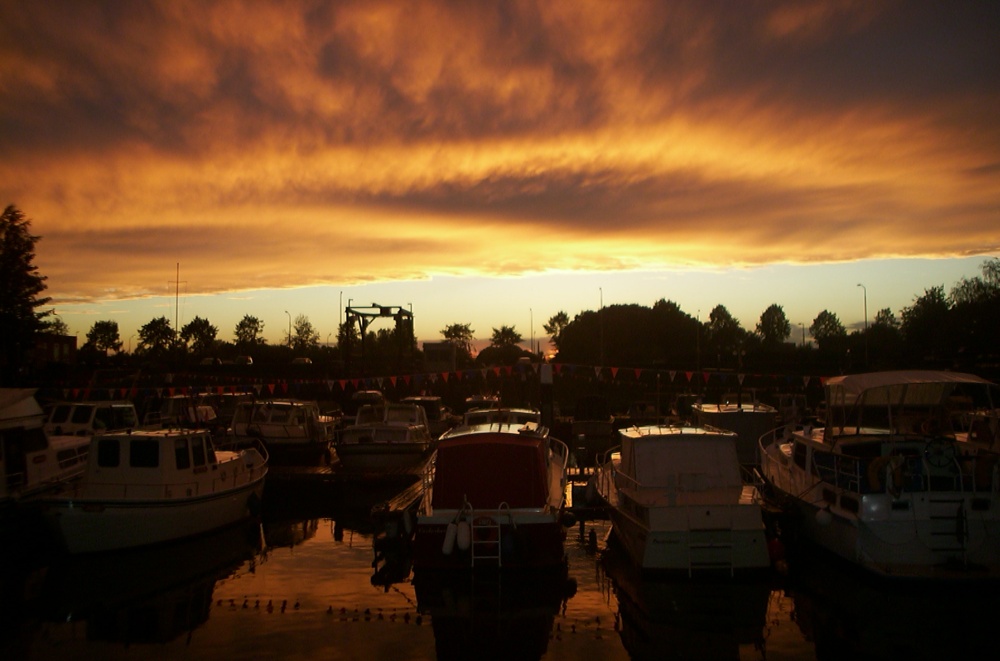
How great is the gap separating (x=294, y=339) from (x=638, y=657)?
456ft

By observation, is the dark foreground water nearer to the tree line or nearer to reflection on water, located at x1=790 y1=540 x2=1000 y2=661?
reflection on water, located at x1=790 y1=540 x2=1000 y2=661

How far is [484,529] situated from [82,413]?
1933cm

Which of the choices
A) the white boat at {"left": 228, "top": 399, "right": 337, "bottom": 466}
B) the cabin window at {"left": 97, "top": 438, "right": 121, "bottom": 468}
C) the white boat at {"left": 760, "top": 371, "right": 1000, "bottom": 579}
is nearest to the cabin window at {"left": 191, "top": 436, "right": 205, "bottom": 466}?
the cabin window at {"left": 97, "top": 438, "right": 121, "bottom": 468}

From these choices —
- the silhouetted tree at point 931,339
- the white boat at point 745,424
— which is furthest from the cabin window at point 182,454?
the silhouetted tree at point 931,339

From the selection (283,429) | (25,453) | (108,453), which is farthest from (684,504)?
(283,429)

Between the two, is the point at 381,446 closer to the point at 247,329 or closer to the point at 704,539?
the point at 704,539

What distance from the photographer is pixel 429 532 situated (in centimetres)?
1727

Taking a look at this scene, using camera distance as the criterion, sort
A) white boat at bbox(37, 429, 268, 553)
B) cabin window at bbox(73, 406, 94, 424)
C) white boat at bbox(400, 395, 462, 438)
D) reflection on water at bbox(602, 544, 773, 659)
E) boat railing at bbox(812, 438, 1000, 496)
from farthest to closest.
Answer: white boat at bbox(400, 395, 462, 438)
cabin window at bbox(73, 406, 94, 424)
white boat at bbox(37, 429, 268, 553)
boat railing at bbox(812, 438, 1000, 496)
reflection on water at bbox(602, 544, 773, 659)

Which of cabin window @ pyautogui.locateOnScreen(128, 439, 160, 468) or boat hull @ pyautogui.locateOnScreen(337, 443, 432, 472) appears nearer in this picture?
cabin window @ pyautogui.locateOnScreen(128, 439, 160, 468)

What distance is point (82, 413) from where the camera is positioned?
29.7 m

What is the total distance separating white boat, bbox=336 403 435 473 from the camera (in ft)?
100

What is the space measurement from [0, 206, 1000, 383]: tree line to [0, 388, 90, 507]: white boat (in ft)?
80.6

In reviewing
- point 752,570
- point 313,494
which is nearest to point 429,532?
point 752,570

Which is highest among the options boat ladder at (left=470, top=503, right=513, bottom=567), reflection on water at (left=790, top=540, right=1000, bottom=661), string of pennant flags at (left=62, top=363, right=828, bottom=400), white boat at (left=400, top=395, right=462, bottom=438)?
string of pennant flags at (left=62, top=363, right=828, bottom=400)
